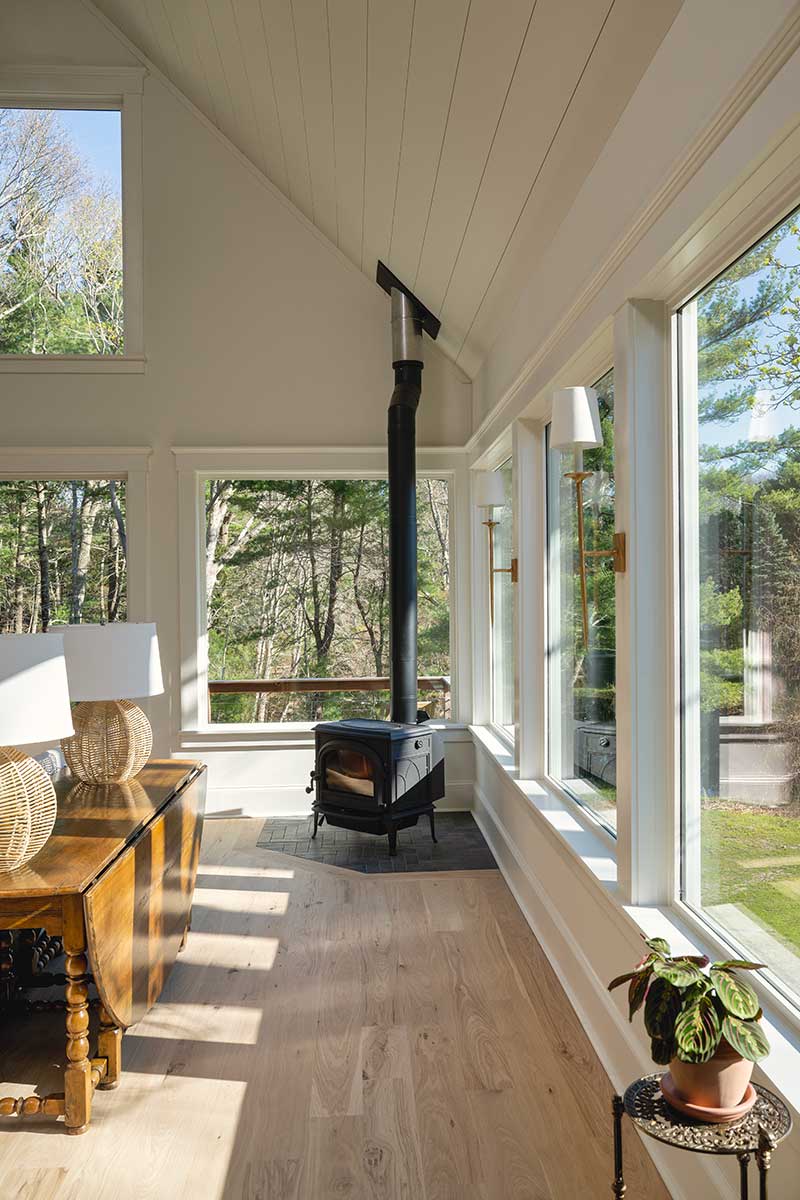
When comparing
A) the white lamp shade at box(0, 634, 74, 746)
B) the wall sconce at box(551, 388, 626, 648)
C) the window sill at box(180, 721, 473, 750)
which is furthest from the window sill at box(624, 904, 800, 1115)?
the window sill at box(180, 721, 473, 750)

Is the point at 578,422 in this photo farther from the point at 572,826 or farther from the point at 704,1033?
the point at 704,1033

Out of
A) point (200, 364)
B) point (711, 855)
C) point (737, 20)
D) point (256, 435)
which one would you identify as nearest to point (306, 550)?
point (256, 435)

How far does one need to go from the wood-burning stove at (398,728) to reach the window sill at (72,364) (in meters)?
1.57

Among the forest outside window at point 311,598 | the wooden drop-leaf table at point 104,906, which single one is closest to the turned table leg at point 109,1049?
the wooden drop-leaf table at point 104,906

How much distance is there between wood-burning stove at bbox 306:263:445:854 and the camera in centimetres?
463

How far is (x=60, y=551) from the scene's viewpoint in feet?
18.3

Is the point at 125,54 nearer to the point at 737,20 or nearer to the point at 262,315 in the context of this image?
the point at 262,315

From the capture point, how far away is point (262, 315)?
5531 millimetres

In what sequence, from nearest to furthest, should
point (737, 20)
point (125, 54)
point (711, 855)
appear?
point (737, 20)
point (711, 855)
point (125, 54)

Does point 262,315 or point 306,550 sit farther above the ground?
point 262,315

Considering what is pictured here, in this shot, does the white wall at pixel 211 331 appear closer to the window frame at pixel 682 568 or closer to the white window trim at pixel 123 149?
the white window trim at pixel 123 149

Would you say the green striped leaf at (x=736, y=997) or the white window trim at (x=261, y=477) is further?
the white window trim at (x=261, y=477)

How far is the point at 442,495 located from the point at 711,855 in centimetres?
391

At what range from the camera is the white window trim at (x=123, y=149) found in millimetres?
5453
